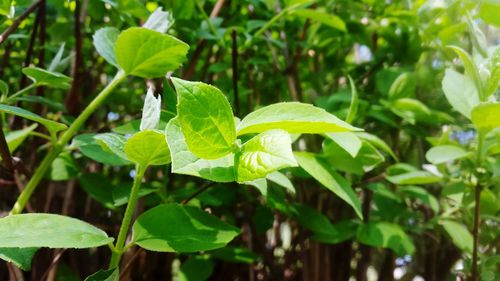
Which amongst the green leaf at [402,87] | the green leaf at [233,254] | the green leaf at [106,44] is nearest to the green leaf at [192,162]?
the green leaf at [106,44]

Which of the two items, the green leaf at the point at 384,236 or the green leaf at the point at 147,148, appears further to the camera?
the green leaf at the point at 384,236

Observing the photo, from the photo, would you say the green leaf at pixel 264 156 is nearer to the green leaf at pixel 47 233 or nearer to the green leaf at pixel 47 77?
the green leaf at pixel 47 233

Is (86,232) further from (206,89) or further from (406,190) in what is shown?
(406,190)

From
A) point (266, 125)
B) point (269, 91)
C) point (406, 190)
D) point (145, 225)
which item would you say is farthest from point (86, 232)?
point (269, 91)

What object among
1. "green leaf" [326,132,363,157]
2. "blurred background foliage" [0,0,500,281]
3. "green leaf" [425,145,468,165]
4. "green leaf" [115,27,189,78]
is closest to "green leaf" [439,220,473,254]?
"blurred background foliage" [0,0,500,281]

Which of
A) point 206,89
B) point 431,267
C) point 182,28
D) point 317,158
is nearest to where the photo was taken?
point 206,89

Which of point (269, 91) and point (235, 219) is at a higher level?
point (269, 91)
